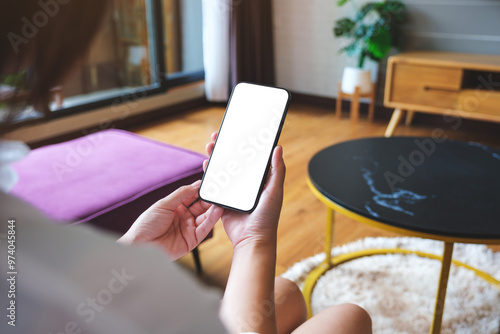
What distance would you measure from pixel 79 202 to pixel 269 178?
0.69 m

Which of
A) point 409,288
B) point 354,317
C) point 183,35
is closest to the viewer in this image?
point 354,317

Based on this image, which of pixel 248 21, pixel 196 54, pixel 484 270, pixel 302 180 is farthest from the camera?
pixel 196 54

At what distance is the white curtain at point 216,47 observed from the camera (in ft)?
10.6

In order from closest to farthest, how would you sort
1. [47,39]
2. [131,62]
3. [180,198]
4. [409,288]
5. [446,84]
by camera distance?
1. [47,39]
2. [180,198]
3. [409,288]
4. [446,84]
5. [131,62]

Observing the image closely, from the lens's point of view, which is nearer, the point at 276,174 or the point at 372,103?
the point at 276,174

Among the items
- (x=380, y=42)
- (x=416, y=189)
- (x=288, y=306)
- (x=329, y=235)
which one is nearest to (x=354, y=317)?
(x=288, y=306)

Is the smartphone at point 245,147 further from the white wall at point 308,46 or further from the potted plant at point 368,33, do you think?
the white wall at point 308,46

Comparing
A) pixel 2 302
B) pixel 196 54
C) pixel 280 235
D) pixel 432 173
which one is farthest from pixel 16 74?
pixel 196 54

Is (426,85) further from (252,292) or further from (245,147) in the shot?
(252,292)

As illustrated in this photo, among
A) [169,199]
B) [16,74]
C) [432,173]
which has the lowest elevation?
[432,173]

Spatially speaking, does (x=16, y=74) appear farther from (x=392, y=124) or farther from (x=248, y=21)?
(x=248, y=21)

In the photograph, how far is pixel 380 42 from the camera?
111 inches

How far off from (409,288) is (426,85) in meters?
1.59

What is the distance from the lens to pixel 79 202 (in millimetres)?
1177
